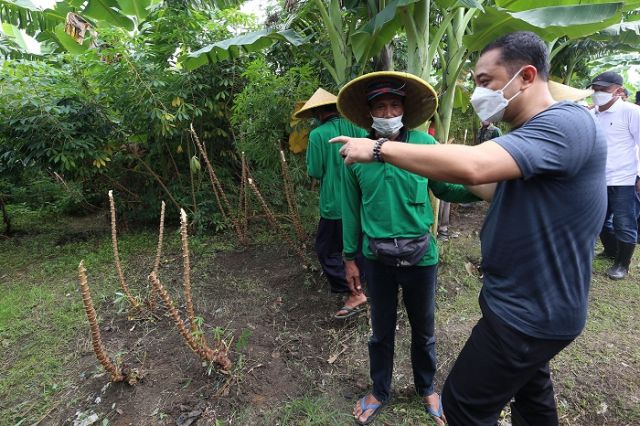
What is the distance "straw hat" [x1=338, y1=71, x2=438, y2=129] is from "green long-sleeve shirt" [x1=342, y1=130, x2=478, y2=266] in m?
0.18

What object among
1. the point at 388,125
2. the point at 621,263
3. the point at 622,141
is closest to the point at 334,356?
the point at 388,125

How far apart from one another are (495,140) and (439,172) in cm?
18

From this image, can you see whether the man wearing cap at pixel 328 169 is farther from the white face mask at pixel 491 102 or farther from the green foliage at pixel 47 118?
the green foliage at pixel 47 118

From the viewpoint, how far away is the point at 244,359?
2.56m

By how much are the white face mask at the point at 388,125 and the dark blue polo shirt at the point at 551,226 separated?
0.65 meters

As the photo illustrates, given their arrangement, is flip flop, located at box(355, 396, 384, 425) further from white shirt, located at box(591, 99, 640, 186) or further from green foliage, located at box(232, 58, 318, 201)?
white shirt, located at box(591, 99, 640, 186)

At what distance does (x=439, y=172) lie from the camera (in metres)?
1.08

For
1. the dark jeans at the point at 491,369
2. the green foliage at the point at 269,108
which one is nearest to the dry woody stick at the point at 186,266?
the dark jeans at the point at 491,369

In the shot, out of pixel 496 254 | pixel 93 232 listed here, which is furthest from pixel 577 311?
pixel 93 232

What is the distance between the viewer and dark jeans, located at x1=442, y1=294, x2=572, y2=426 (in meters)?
1.27

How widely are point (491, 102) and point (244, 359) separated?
220 centimetres

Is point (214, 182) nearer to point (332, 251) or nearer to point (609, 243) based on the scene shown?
point (332, 251)

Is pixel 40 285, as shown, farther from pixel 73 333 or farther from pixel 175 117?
pixel 175 117

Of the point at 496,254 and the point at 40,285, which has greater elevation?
the point at 496,254
